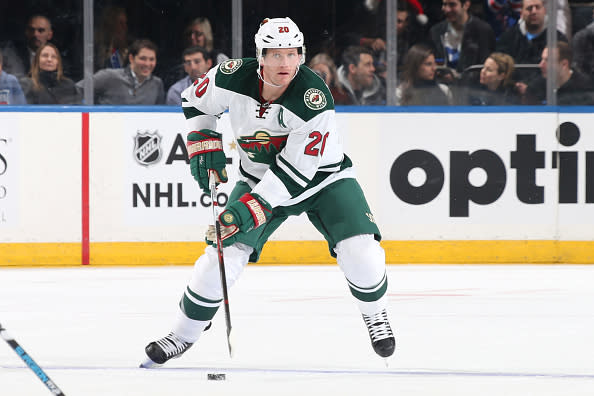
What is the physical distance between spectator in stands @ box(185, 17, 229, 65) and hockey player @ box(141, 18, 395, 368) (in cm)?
314

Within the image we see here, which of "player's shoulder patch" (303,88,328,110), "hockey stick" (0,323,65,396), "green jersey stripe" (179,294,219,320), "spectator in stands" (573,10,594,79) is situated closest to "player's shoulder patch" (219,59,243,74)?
"player's shoulder patch" (303,88,328,110)

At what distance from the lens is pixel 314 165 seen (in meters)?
3.41

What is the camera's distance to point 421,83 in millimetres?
6891

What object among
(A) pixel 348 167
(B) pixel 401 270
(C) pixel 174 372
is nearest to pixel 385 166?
(B) pixel 401 270

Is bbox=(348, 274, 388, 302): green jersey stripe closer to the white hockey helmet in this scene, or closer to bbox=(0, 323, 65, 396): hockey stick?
the white hockey helmet

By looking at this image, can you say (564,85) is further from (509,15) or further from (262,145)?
(262,145)

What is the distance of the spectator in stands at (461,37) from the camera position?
22.4 feet

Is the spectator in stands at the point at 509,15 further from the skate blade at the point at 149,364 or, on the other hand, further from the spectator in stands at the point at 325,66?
the skate blade at the point at 149,364

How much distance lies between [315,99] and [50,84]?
3.74 m

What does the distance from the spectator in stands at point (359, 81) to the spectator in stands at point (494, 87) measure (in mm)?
551

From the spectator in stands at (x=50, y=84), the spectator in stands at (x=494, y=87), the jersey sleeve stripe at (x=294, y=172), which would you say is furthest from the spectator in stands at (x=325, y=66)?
the jersey sleeve stripe at (x=294, y=172)

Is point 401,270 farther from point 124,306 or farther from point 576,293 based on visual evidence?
point 124,306

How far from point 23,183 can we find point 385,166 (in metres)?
2.23

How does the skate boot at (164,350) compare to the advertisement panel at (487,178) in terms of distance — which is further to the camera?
the advertisement panel at (487,178)
